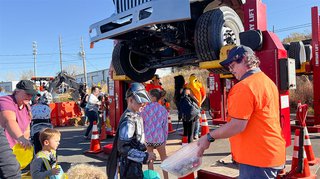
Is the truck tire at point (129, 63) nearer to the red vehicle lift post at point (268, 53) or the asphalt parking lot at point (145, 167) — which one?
the asphalt parking lot at point (145, 167)

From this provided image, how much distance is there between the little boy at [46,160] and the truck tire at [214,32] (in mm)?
2512

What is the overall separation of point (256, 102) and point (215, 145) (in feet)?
16.5

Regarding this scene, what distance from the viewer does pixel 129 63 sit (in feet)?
21.2

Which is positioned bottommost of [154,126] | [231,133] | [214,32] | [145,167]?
[145,167]

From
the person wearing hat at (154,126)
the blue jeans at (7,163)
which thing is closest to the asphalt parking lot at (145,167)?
the person wearing hat at (154,126)

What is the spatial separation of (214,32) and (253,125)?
2.30 metres

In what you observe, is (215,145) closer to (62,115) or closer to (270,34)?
(270,34)

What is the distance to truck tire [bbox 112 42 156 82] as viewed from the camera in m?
6.33

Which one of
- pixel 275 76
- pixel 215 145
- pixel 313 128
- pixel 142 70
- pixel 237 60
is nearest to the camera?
pixel 237 60

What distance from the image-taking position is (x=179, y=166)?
2.77 m

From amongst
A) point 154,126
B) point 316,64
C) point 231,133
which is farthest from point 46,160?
point 316,64

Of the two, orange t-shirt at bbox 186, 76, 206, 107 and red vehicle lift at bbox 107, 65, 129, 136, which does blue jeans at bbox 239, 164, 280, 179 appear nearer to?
red vehicle lift at bbox 107, 65, 129, 136

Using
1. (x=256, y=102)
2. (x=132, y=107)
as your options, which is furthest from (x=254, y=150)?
(x=132, y=107)

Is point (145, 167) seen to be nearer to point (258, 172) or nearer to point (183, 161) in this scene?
point (183, 161)
